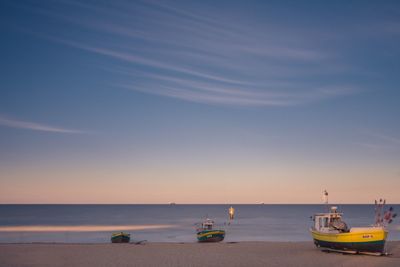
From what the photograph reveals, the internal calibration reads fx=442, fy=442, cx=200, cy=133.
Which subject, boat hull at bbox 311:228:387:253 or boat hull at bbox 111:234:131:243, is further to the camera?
boat hull at bbox 111:234:131:243

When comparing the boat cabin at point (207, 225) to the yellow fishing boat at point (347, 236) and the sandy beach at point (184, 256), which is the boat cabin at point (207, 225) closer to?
the sandy beach at point (184, 256)

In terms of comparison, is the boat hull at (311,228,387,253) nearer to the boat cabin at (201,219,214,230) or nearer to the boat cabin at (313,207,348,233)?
the boat cabin at (313,207,348,233)

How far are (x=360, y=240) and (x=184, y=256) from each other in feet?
41.2

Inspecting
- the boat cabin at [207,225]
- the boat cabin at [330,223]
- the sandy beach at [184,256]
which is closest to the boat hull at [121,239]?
the boat cabin at [207,225]

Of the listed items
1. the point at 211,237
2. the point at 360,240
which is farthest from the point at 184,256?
the point at 211,237

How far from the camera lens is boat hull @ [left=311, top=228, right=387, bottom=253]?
101 ft

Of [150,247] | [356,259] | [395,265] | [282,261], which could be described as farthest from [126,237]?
[395,265]

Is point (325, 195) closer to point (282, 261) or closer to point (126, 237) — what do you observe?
point (282, 261)

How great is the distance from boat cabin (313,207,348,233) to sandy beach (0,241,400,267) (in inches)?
75.2

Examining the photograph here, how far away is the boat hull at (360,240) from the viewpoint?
101 ft

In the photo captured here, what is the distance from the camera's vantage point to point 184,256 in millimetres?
32125

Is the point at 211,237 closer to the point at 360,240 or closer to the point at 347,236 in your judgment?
the point at 347,236

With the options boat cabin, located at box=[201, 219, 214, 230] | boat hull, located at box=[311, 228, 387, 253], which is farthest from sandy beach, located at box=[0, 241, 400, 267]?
boat cabin, located at box=[201, 219, 214, 230]

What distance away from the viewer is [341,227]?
1321 inches
